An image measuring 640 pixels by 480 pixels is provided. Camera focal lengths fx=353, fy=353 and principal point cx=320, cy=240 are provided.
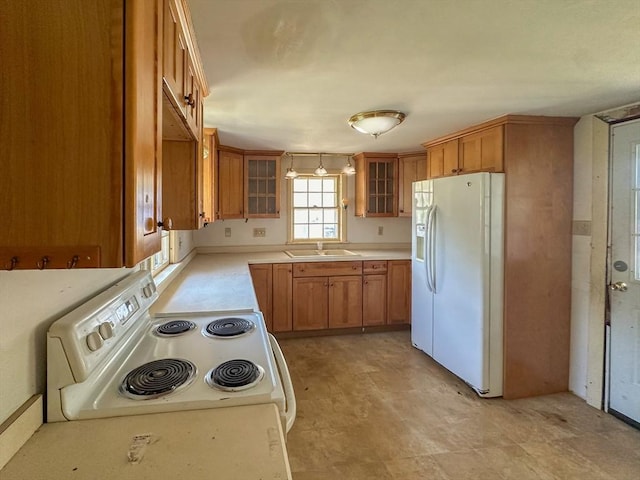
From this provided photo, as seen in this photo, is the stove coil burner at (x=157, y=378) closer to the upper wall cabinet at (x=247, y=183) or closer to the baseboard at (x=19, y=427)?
the baseboard at (x=19, y=427)

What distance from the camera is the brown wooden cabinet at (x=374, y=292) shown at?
4078 millimetres

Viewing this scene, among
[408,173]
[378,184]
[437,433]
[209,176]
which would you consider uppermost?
[408,173]

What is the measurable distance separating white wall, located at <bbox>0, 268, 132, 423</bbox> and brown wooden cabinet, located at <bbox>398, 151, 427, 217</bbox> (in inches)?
152

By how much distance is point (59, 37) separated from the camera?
0.66 metres

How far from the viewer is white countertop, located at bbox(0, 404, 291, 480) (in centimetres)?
71

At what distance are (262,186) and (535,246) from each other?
9.35 ft

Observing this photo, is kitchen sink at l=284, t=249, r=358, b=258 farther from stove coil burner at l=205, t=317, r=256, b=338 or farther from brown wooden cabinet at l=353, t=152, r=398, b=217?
stove coil burner at l=205, t=317, r=256, b=338

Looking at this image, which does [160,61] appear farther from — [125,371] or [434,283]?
[434,283]

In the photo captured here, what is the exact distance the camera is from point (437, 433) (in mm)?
2217

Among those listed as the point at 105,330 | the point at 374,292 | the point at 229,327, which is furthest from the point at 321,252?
the point at 105,330

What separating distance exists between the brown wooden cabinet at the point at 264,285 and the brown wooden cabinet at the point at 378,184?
57.4 inches

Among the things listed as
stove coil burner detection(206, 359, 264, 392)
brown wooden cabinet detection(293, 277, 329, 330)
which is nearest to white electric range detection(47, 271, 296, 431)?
stove coil burner detection(206, 359, 264, 392)

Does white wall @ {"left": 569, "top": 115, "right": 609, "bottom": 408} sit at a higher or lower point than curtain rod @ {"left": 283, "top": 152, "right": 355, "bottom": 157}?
lower

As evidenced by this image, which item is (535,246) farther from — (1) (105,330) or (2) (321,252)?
(1) (105,330)
